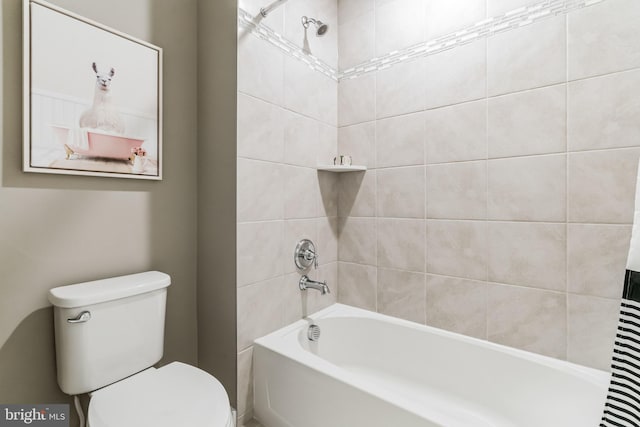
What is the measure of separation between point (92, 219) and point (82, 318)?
0.40m

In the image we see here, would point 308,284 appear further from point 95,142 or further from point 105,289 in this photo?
point 95,142

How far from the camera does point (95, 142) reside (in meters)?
1.26

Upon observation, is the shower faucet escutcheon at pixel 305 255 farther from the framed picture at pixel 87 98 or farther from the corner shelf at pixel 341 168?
the framed picture at pixel 87 98

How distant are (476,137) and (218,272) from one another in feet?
4.70

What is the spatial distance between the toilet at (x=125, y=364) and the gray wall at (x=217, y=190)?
276mm

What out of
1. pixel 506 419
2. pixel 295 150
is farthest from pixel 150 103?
pixel 506 419

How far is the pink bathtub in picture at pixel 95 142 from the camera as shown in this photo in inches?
46.9

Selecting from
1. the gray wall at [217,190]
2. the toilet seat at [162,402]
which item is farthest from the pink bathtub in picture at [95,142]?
the toilet seat at [162,402]

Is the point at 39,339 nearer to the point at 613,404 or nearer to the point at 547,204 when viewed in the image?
the point at 613,404

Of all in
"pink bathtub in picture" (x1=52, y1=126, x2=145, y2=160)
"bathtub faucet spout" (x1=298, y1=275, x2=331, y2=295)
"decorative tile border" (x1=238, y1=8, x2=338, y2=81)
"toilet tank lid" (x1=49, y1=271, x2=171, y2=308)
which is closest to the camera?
"toilet tank lid" (x1=49, y1=271, x2=171, y2=308)

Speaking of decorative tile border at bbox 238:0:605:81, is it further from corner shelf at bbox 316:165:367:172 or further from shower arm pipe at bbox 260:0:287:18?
corner shelf at bbox 316:165:367:172

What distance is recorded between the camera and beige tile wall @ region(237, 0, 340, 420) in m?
1.47

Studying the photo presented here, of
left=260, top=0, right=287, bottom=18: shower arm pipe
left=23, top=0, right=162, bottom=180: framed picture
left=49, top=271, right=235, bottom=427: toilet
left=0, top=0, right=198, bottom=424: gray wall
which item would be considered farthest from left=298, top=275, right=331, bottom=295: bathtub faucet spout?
left=260, top=0, right=287, bottom=18: shower arm pipe

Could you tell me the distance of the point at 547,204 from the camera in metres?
1.37
